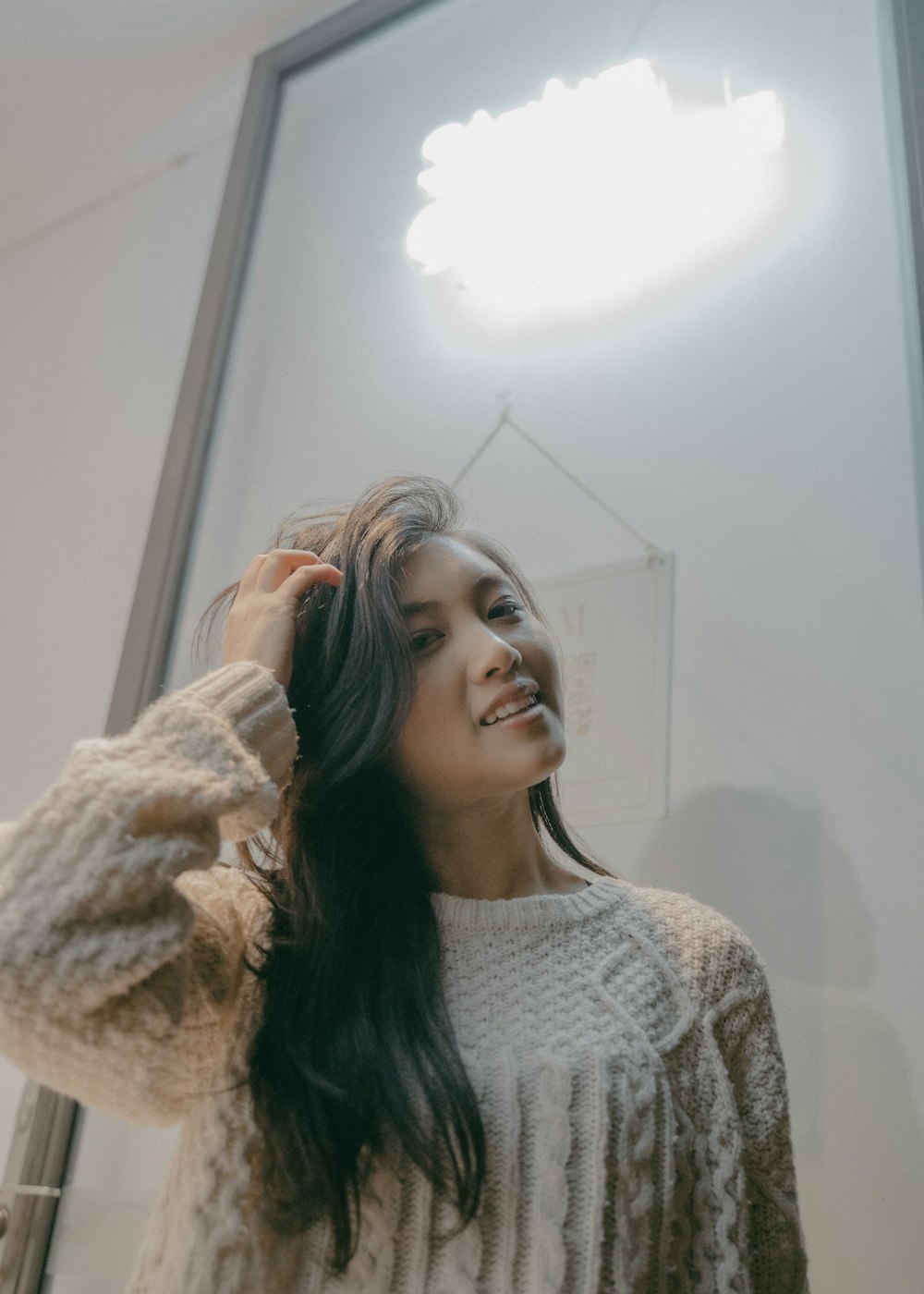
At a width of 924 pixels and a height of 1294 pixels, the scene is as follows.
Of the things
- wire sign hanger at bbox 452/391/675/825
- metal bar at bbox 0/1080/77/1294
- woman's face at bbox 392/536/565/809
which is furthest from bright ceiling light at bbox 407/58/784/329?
metal bar at bbox 0/1080/77/1294

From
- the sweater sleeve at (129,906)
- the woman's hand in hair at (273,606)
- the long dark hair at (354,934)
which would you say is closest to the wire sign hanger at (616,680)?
the long dark hair at (354,934)

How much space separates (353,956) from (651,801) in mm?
446

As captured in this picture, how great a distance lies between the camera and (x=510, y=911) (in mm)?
910

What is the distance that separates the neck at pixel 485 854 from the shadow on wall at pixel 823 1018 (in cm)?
20

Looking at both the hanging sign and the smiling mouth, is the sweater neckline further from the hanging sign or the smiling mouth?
the hanging sign

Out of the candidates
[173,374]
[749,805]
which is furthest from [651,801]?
[173,374]

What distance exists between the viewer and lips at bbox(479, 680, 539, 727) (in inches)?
35.3

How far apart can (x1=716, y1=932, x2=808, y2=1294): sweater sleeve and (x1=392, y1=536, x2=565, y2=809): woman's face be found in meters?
0.23

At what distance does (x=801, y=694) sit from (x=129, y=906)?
0.71 meters

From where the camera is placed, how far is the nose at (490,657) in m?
0.89

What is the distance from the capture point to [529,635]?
0.96 meters

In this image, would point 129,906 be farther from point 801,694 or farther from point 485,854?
point 801,694

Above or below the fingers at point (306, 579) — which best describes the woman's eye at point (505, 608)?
above

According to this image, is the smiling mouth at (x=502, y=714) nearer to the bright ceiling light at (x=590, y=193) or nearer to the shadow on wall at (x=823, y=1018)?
the shadow on wall at (x=823, y=1018)
